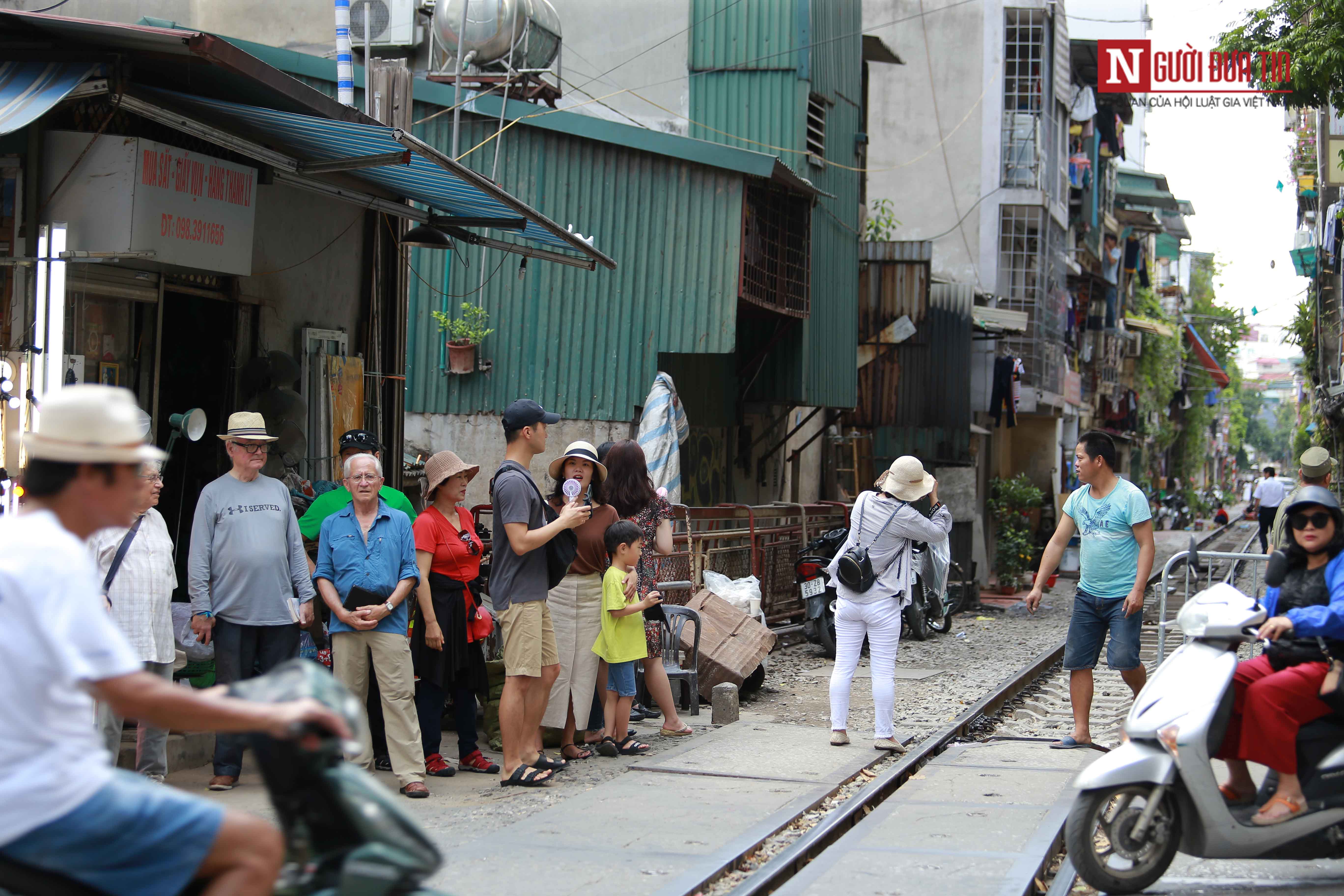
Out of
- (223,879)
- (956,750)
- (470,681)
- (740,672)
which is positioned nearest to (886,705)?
(956,750)

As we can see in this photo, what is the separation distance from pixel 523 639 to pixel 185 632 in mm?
1927

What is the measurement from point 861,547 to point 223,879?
5.79 metres

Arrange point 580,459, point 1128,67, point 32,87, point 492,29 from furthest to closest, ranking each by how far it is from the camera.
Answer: point 1128,67, point 492,29, point 580,459, point 32,87

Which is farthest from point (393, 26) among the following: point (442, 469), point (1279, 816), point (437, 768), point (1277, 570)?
point (1279, 816)

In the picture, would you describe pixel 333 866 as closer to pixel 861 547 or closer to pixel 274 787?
pixel 274 787

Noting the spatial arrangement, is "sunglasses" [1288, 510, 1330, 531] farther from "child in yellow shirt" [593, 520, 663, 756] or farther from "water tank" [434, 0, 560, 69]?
"water tank" [434, 0, 560, 69]

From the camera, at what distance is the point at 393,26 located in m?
15.6

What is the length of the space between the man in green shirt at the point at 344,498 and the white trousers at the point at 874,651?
285cm

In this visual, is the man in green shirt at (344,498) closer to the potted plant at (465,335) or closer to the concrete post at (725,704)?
the concrete post at (725,704)

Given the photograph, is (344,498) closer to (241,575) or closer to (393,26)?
(241,575)

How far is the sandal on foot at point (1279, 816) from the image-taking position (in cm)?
518

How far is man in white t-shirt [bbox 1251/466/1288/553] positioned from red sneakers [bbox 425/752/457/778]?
16.1ft

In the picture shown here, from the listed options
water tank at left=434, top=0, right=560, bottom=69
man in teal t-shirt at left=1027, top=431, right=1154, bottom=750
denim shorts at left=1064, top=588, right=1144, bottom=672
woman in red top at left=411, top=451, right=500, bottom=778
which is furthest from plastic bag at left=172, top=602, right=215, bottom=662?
water tank at left=434, top=0, right=560, bottom=69

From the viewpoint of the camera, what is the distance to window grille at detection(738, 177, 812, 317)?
573 inches
